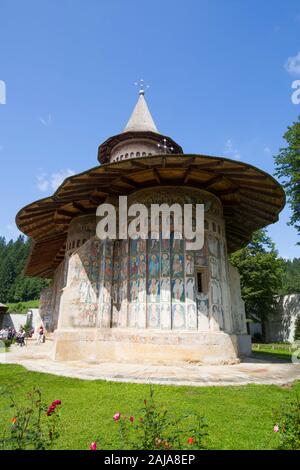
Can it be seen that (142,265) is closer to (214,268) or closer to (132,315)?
(132,315)

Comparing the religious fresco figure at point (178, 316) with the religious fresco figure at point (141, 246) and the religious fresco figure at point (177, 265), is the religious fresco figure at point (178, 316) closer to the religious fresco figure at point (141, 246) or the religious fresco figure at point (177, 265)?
the religious fresco figure at point (177, 265)

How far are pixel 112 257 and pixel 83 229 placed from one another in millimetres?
3560

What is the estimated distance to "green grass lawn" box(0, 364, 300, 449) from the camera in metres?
3.86

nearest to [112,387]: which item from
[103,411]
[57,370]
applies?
[103,411]

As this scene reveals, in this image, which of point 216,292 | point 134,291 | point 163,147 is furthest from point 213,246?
point 163,147

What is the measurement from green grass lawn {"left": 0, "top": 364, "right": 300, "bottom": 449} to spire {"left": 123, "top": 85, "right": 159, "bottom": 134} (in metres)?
17.3

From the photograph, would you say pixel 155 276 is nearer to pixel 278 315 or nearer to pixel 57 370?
pixel 57 370

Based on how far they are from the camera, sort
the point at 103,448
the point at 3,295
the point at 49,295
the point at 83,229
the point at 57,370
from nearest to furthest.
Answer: the point at 103,448 < the point at 57,370 < the point at 83,229 < the point at 49,295 < the point at 3,295

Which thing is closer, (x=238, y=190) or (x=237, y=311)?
(x=238, y=190)

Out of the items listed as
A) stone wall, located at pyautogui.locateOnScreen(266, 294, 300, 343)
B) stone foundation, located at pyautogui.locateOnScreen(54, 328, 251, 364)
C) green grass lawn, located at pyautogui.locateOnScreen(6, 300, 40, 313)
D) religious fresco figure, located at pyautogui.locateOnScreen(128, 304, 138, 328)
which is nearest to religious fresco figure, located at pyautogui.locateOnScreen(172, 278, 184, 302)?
stone foundation, located at pyautogui.locateOnScreen(54, 328, 251, 364)

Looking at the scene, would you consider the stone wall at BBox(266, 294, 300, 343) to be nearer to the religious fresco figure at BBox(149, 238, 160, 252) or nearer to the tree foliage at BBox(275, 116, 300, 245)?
the tree foliage at BBox(275, 116, 300, 245)

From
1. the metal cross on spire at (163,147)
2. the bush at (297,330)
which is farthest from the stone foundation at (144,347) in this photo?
the bush at (297,330)

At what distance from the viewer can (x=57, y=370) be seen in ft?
29.1

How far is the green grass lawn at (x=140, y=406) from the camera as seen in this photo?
3.86 metres
